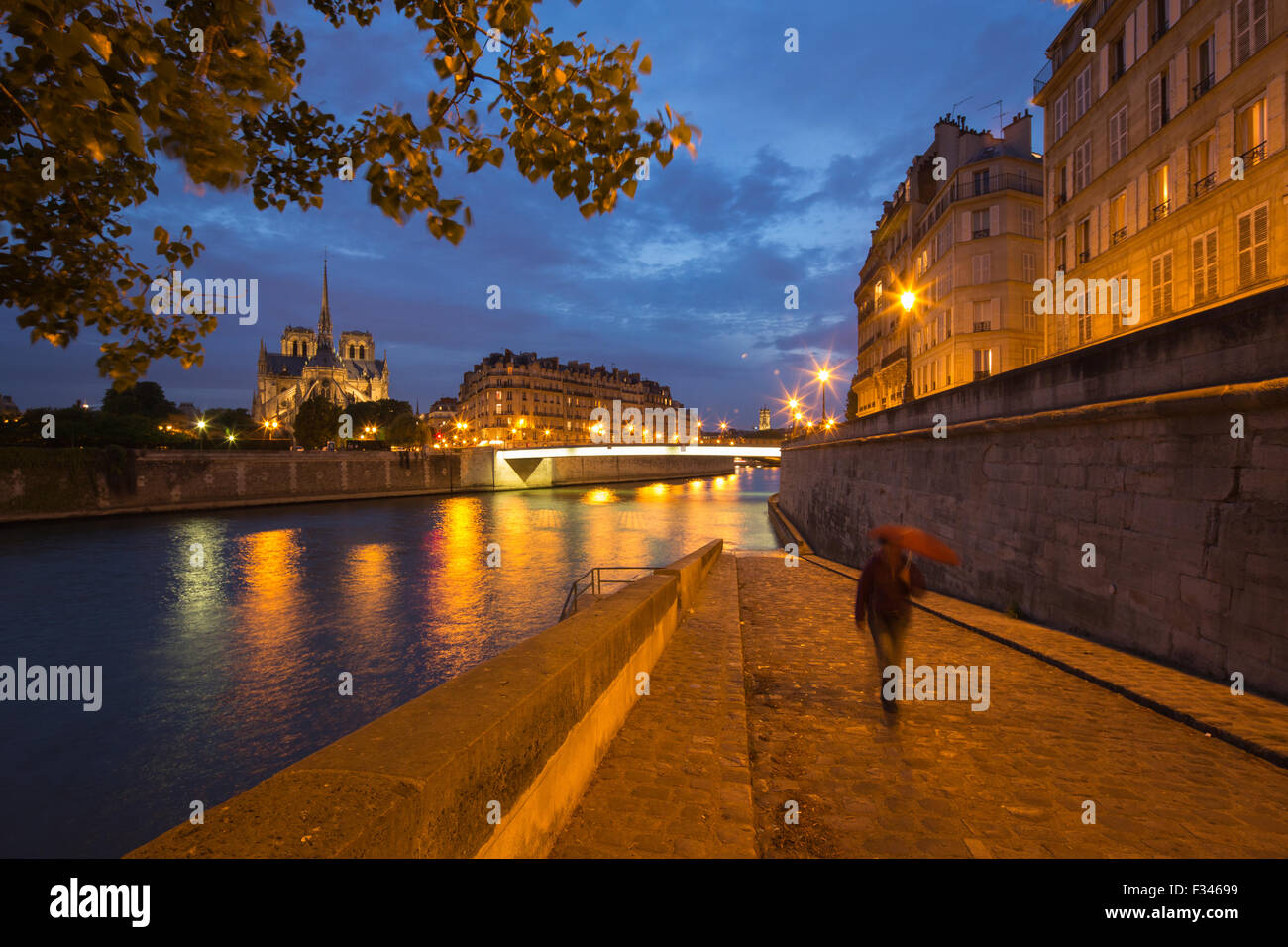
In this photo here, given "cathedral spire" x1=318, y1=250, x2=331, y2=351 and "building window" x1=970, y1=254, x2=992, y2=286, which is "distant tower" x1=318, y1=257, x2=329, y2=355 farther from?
"building window" x1=970, y1=254, x2=992, y2=286

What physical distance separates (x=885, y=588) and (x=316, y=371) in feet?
431

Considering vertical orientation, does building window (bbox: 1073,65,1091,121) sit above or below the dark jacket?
above

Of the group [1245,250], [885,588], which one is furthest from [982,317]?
[885,588]

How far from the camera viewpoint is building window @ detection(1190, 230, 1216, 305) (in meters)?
12.9

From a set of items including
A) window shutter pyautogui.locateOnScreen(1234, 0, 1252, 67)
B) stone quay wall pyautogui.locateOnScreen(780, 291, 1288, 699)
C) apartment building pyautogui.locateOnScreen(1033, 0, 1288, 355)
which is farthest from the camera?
window shutter pyautogui.locateOnScreen(1234, 0, 1252, 67)

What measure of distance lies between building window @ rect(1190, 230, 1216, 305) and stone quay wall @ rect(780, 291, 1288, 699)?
257 inches

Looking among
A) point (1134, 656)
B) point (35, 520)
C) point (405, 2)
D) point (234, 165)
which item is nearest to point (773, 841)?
point (234, 165)

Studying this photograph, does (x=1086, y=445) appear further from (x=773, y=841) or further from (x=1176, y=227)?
(x=1176, y=227)

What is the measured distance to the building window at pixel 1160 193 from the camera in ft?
46.3

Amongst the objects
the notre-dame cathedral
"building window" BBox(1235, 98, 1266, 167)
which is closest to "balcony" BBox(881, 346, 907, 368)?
"building window" BBox(1235, 98, 1266, 167)

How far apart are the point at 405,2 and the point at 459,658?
13027 millimetres

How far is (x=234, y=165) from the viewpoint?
9.53ft

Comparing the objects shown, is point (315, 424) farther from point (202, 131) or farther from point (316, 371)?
point (202, 131)

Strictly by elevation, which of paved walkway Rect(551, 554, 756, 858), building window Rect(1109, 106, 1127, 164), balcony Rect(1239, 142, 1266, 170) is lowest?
paved walkway Rect(551, 554, 756, 858)
